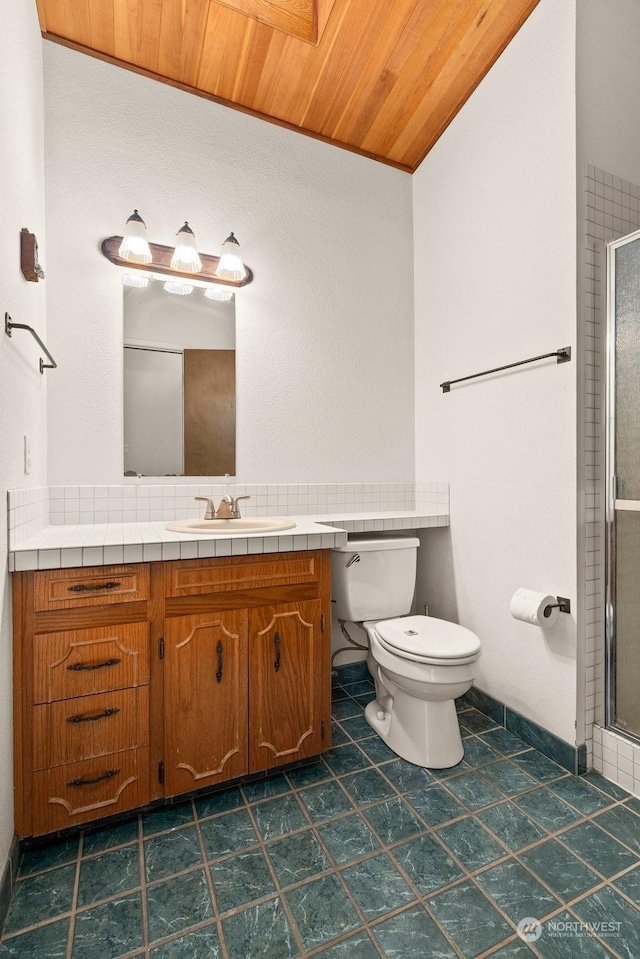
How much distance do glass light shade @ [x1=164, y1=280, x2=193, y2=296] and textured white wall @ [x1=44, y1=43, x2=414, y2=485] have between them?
0.19m

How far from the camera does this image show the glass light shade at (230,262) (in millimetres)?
2066

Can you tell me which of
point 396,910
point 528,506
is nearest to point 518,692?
point 528,506

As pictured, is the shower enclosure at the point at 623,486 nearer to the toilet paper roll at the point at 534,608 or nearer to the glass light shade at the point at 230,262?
the toilet paper roll at the point at 534,608

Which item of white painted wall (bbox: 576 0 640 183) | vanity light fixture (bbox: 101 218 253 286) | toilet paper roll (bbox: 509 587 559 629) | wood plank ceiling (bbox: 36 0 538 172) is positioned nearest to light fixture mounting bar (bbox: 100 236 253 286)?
vanity light fixture (bbox: 101 218 253 286)

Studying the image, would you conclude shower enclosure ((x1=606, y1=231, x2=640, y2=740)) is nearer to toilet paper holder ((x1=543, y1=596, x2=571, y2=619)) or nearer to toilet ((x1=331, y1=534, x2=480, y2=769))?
toilet paper holder ((x1=543, y1=596, x2=571, y2=619))

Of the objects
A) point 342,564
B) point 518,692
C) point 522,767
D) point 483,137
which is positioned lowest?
point 522,767

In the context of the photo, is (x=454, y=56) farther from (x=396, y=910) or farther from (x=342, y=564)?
(x=396, y=910)

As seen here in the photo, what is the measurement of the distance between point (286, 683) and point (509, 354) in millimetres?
1538

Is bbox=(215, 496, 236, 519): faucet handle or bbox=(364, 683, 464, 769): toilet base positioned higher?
bbox=(215, 496, 236, 519): faucet handle

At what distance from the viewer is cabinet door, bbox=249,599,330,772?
1550 millimetres

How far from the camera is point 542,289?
1.76 m

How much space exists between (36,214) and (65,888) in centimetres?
207

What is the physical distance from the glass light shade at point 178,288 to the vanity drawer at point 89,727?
62.5 inches

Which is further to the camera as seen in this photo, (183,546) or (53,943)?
(183,546)
